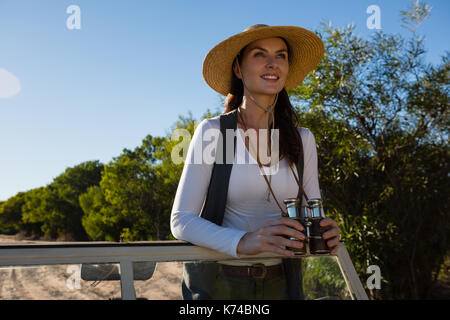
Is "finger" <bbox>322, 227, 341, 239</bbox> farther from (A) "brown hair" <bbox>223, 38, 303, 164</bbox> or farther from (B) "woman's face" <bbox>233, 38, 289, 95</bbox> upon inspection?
(B) "woman's face" <bbox>233, 38, 289, 95</bbox>

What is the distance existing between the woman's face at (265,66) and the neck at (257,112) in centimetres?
6

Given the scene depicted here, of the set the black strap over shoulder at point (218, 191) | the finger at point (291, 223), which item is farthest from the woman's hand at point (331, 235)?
the black strap over shoulder at point (218, 191)

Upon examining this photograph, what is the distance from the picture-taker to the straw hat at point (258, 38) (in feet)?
6.87

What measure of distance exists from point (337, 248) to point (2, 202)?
244 feet

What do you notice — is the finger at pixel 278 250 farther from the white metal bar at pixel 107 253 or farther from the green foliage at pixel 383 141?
the green foliage at pixel 383 141

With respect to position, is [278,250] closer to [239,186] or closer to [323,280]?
[323,280]

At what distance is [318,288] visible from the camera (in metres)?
1.38

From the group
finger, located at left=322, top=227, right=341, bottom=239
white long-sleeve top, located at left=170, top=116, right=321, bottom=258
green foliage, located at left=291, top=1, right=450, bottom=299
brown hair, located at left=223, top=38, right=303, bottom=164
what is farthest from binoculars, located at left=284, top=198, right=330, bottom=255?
green foliage, located at left=291, top=1, right=450, bottom=299

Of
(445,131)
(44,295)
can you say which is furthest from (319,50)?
(445,131)

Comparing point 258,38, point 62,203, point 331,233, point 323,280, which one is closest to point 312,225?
point 331,233

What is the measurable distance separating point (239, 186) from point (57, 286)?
0.97m

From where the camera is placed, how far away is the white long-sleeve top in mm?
1667

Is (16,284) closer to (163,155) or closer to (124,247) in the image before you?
(124,247)

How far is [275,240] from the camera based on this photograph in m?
1.34
